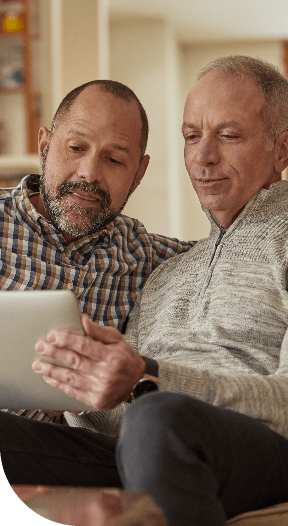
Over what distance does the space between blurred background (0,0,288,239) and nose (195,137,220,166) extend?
2.43 metres

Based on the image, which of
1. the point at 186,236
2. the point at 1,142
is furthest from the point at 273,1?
the point at 1,142

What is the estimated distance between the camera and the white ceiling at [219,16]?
16.2 feet

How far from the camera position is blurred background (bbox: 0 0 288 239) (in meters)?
3.79

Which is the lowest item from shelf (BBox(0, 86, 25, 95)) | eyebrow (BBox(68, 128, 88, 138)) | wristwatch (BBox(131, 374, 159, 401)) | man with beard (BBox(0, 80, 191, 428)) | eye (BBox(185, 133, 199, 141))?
wristwatch (BBox(131, 374, 159, 401))

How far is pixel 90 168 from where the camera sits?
5.03 ft

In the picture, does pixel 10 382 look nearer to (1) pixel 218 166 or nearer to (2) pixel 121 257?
(2) pixel 121 257

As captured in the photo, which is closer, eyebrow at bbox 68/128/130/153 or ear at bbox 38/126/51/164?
eyebrow at bbox 68/128/130/153

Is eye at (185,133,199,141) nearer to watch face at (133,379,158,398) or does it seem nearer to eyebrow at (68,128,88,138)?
eyebrow at (68,128,88,138)

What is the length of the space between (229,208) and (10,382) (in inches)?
29.2

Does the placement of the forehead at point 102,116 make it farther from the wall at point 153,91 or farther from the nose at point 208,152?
the wall at point 153,91

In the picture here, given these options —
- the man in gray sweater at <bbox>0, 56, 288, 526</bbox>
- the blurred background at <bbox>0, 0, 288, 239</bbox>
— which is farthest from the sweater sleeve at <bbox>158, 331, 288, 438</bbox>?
the blurred background at <bbox>0, 0, 288, 239</bbox>


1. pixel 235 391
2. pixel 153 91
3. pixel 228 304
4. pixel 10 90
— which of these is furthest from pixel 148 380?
pixel 153 91

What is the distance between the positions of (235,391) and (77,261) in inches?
27.9

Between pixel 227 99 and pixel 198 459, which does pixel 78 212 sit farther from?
pixel 198 459
